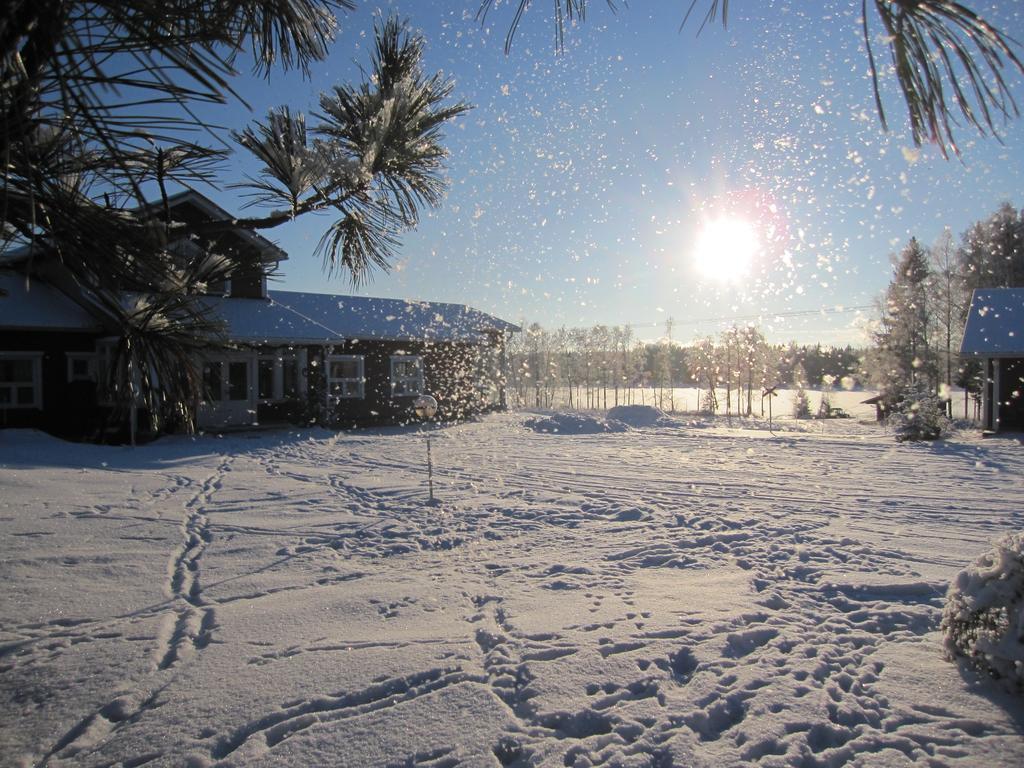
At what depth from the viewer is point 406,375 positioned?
20.7 metres

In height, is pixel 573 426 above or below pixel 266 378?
below

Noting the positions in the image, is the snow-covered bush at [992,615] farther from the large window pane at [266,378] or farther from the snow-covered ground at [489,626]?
the large window pane at [266,378]

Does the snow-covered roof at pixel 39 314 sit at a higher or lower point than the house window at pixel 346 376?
higher

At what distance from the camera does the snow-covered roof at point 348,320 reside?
16.5 m

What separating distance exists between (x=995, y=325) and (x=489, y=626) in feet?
73.1

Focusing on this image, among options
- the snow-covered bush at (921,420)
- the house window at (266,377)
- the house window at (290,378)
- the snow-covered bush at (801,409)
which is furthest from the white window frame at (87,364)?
the snow-covered bush at (801,409)

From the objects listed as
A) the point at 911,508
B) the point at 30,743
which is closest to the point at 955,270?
the point at 911,508

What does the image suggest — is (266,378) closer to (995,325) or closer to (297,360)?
(297,360)

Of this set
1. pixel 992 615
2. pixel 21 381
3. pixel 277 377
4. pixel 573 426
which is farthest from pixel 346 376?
pixel 992 615

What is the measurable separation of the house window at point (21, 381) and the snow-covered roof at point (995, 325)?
87.1ft

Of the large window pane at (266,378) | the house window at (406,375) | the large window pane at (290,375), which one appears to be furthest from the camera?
the house window at (406,375)

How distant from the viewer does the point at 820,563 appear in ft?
→ 17.2

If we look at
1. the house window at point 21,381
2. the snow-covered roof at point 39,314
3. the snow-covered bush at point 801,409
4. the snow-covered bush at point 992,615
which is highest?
the snow-covered roof at point 39,314

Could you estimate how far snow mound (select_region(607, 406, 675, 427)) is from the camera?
950 inches
